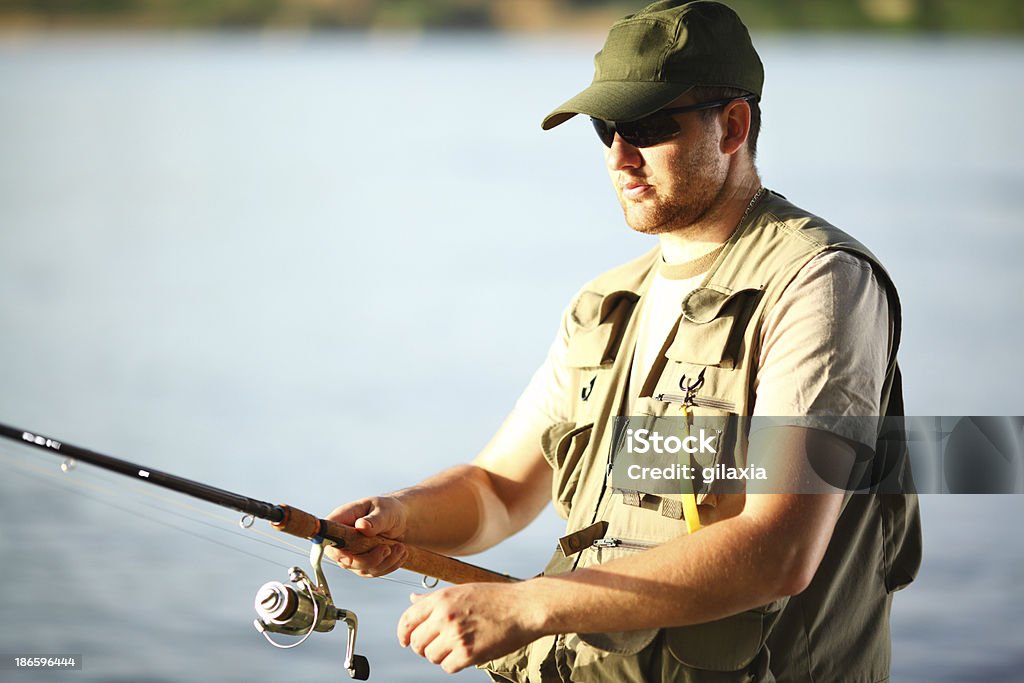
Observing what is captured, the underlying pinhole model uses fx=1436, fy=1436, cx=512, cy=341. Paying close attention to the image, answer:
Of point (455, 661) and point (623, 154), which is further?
point (623, 154)

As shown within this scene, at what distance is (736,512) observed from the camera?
67.4 inches

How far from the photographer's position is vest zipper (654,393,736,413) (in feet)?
5.70

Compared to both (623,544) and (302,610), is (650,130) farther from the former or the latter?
(302,610)

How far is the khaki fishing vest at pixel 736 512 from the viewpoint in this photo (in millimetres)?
1712

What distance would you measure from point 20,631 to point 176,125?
1156 centimetres

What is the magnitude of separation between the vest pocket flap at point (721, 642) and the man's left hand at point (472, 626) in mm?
203

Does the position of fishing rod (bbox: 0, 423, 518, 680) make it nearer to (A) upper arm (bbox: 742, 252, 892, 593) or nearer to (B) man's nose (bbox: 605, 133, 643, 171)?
(A) upper arm (bbox: 742, 252, 892, 593)

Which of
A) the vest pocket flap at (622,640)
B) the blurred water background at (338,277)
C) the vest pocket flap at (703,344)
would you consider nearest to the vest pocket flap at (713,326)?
the vest pocket flap at (703,344)

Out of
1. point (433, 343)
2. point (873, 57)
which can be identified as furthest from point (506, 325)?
point (873, 57)

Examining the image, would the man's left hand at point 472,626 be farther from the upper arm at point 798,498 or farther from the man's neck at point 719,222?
the man's neck at point 719,222

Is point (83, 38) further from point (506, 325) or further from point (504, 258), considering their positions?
point (506, 325)

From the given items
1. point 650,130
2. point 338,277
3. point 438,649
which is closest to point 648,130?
point 650,130

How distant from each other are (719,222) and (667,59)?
0.74 feet

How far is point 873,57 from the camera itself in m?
17.3
